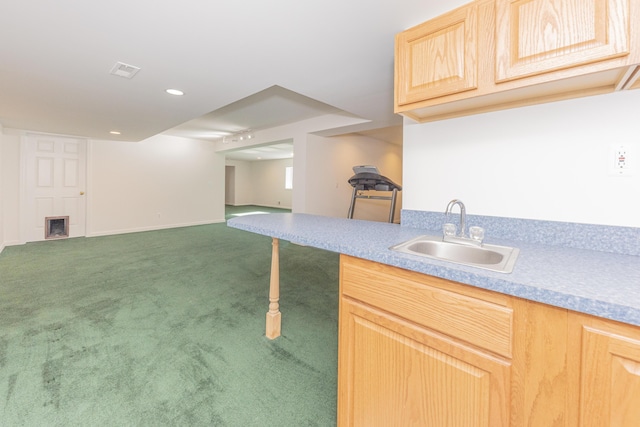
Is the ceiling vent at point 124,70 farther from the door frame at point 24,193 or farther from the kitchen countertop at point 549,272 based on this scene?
the door frame at point 24,193

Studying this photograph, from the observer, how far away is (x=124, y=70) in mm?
2273

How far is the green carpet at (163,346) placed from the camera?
1349 millimetres

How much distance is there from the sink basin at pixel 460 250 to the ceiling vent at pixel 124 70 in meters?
2.52

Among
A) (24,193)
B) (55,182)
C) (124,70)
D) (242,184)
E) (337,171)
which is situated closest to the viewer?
(124,70)

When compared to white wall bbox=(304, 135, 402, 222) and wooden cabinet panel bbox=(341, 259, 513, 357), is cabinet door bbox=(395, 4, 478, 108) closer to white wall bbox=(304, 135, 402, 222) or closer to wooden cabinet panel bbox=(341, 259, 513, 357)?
wooden cabinet panel bbox=(341, 259, 513, 357)

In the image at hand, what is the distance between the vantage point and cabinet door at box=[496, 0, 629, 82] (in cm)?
94

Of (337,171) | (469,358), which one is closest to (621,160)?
(469,358)

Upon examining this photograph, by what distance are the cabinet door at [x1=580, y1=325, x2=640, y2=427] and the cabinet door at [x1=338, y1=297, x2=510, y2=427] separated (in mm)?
167

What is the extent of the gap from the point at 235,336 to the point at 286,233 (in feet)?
3.64

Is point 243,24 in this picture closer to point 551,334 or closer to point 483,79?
point 483,79

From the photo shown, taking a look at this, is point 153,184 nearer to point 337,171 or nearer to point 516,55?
point 337,171

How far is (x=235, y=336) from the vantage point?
202cm

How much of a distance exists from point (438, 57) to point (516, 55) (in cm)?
33

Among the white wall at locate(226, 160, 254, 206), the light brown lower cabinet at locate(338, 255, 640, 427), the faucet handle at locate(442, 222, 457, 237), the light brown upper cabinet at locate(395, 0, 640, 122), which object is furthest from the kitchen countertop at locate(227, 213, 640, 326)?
the white wall at locate(226, 160, 254, 206)
